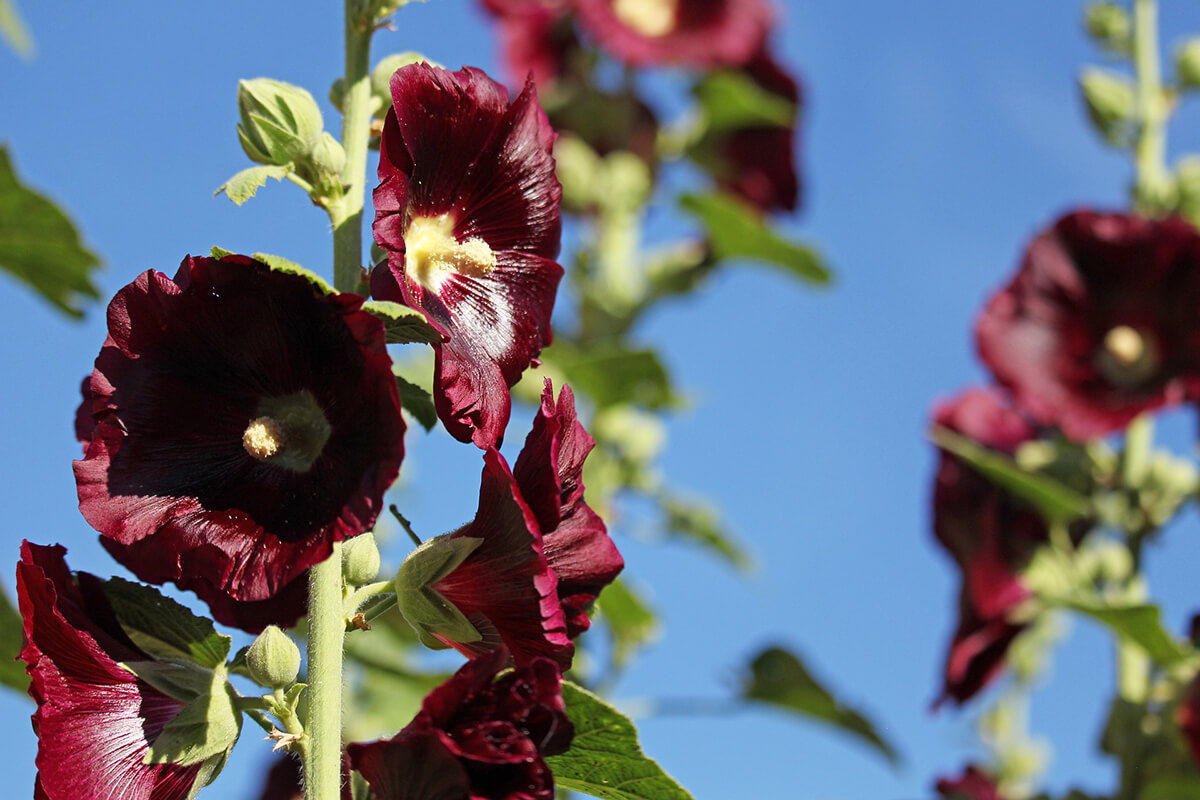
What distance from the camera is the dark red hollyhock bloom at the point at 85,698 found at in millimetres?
876

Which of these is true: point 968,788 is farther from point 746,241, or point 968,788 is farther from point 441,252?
point 441,252

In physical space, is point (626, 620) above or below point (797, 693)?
above

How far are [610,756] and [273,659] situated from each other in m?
0.25

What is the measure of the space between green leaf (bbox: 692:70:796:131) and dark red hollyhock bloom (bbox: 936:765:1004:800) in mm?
1811

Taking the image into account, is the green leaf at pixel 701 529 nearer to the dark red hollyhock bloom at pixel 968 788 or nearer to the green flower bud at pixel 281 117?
the dark red hollyhock bloom at pixel 968 788

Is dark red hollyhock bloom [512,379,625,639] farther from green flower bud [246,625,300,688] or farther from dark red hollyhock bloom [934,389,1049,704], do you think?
dark red hollyhock bloom [934,389,1049,704]

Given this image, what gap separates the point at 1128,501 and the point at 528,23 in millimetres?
2068

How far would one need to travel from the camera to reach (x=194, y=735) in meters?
0.91

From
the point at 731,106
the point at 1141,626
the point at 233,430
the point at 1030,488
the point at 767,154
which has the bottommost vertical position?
the point at 233,430

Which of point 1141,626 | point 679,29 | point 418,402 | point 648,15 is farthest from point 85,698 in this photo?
point 679,29

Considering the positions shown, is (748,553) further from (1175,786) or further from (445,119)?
(445,119)

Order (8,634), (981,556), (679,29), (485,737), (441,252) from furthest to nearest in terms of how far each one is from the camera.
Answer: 1. (679,29)
2. (981,556)
3. (8,634)
4. (441,252)
5. (485,737)

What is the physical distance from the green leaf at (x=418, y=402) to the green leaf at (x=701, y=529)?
1.96 metres

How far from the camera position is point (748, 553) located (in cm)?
309
